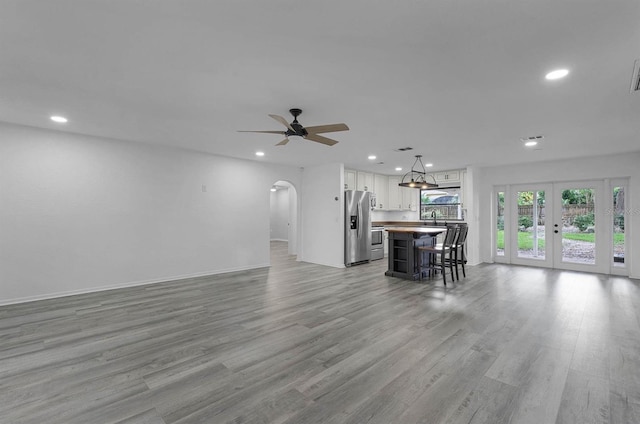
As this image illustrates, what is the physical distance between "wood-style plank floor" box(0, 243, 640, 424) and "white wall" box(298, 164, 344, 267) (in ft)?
8.17

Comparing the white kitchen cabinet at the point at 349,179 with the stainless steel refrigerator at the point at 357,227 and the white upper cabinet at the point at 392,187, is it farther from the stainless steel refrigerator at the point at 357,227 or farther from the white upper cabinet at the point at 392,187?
the stainless steel refrigerator at the point at 357,227

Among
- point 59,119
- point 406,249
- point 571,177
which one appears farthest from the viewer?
point 571,177

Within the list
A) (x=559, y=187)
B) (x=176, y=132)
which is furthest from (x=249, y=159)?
(x=559, y=187)

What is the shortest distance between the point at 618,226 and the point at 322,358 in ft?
23.1

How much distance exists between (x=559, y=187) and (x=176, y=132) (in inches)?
313

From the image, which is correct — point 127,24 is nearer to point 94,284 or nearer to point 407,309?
point 407,309

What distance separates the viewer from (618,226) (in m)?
5.98

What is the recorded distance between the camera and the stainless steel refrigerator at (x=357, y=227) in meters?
7.03

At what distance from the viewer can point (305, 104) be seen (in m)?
3.26

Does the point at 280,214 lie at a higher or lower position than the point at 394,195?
lower

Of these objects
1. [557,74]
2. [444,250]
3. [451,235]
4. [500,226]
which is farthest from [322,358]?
[500,226]

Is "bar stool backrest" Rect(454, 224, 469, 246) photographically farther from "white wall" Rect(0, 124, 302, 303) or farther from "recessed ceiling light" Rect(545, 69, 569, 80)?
"white wall" Rect(0, 124, 302, 303)

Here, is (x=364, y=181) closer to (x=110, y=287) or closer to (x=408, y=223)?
(x=408, y=223)

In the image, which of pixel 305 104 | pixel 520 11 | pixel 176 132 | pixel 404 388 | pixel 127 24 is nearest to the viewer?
pixel 520 11
